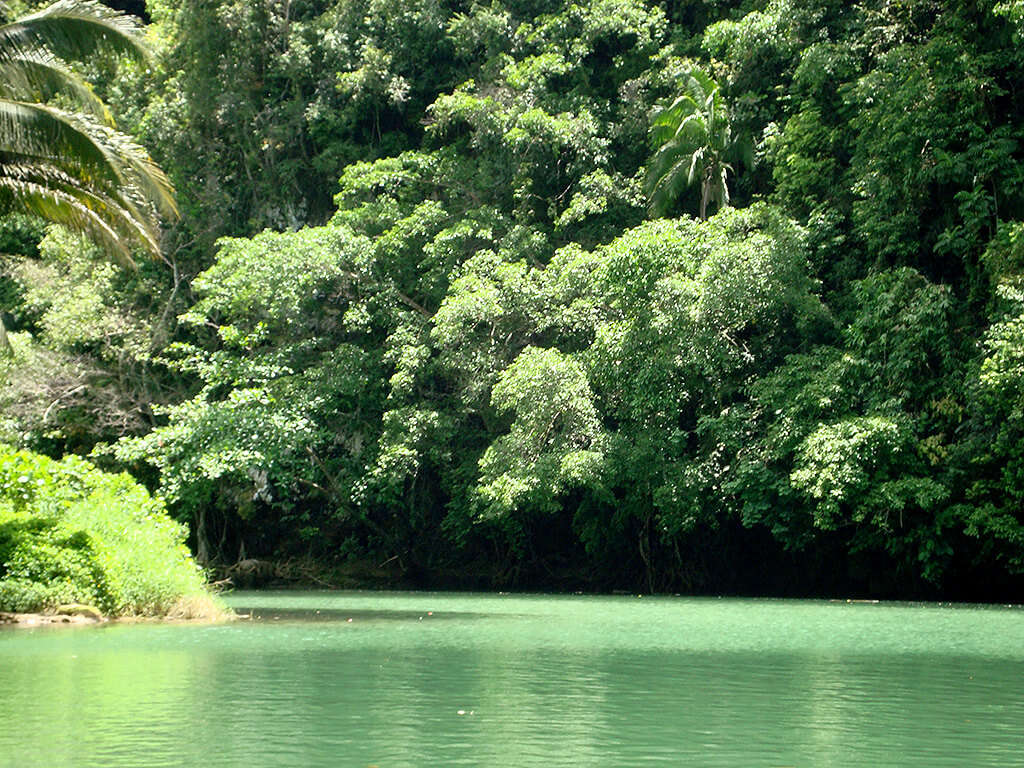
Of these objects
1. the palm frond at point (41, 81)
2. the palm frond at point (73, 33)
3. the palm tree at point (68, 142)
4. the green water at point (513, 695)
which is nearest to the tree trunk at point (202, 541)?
the palm tree at point (68, 142)

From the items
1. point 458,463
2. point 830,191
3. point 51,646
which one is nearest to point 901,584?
point 830,191

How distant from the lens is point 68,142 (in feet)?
50.9

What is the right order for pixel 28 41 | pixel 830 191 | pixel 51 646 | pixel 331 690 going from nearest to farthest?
pixel 331 690 → pixel 51 646 → pixel 28 41 → pixel 830 191

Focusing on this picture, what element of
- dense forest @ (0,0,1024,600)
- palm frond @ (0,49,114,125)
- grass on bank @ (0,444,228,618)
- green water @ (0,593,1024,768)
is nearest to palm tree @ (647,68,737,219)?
dense forest @ (0,0,1024,600)

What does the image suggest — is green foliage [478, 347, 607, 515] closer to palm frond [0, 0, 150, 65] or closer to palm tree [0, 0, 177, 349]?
palm tree [0, 0, 177, 349]

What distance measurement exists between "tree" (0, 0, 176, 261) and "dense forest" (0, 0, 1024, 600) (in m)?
9.20

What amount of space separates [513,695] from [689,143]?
20.0m

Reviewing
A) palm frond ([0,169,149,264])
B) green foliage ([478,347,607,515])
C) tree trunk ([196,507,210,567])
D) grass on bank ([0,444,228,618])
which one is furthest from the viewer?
tree trunk ([196,507,210,567])

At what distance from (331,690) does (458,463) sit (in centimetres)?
2016

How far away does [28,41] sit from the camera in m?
15.9

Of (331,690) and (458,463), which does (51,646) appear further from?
(458,463)

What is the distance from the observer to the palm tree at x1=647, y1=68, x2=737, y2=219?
88.5ft

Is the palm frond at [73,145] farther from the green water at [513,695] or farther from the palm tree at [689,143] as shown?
the palm tree at [689,143]

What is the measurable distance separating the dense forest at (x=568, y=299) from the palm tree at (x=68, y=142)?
923 cm
